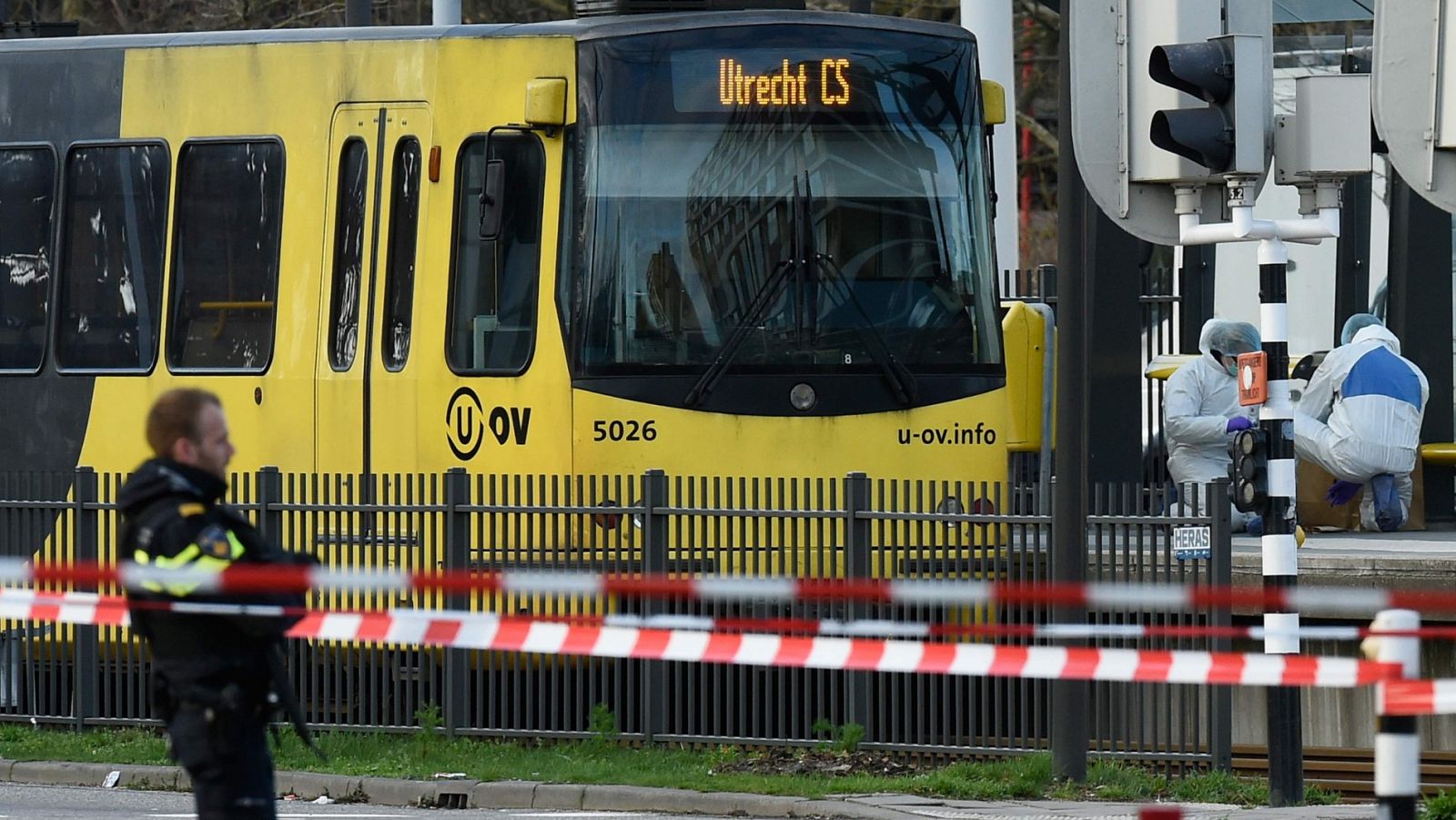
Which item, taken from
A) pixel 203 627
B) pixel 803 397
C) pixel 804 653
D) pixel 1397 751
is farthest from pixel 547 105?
pixel 1397 751

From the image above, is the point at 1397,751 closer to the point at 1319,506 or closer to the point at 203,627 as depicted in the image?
the point at 203,627

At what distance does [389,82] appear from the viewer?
13188 mm

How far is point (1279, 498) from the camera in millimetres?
10367

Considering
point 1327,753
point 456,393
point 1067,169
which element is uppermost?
Answer: point 1067,169

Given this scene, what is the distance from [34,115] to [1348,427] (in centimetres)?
813

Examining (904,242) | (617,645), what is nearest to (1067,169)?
(904,242)

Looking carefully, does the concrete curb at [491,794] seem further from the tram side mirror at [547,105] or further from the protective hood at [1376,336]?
the protective hood at [1376,336]

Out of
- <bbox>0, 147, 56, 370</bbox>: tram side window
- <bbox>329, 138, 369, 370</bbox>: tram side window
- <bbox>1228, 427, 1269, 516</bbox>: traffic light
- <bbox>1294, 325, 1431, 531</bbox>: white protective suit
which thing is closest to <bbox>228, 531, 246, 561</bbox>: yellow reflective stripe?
<bbox>1228, 427, 1269, 516</bbox>: traffic light

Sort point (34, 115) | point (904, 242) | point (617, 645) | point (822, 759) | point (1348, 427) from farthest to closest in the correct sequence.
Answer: point (1348, 427) < point (34, 115) < point (904, 242) < point (822, 759) < point (617, 645)

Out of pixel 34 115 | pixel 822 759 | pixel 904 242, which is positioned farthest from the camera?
pixel 34 115

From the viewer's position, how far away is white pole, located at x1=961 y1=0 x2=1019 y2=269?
19.9 metres

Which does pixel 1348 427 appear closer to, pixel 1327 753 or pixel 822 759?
pixel 1327 753

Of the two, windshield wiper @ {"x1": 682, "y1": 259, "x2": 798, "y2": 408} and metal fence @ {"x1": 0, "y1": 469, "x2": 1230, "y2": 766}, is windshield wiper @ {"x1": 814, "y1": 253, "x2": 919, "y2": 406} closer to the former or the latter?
windshield wiper @ {"x1": 682, "y1": 259, "x2": 798, "y2": 408}

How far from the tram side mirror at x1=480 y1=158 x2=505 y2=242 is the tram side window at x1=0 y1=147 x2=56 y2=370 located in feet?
10.2
